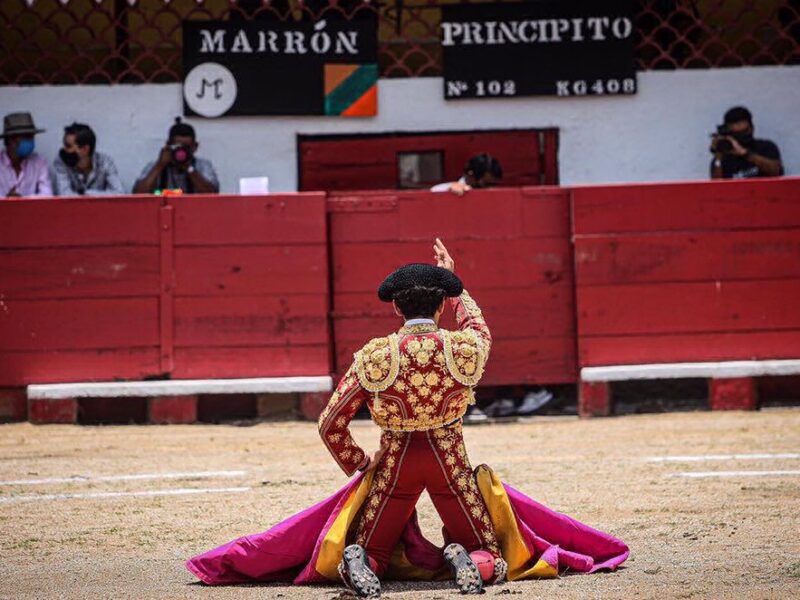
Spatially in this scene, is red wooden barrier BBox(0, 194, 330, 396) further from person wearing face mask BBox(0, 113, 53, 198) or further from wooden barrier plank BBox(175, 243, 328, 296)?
person wearing face mask BBox(0, 113, 53, 198)

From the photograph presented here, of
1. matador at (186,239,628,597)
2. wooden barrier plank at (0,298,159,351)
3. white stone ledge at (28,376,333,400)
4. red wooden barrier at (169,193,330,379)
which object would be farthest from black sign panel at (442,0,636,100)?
matador at (186,239,628,597)

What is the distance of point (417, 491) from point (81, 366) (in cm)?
460

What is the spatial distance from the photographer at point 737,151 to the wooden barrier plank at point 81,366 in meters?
3.72

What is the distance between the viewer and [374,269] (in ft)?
28.3

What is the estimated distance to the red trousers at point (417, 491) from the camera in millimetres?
4203

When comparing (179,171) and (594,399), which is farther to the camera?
(179,171)

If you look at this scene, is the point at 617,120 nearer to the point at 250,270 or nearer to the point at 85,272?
the point at 250,270

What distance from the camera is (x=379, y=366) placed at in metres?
4.18

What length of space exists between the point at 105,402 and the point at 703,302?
356cm

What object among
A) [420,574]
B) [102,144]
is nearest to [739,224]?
[102,144]

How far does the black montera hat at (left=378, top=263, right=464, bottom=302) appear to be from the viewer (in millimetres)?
4180

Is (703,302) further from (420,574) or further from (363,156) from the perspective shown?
(420,574)

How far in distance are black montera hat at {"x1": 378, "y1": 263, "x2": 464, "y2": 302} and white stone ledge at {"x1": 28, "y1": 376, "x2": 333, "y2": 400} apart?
425 centimetres

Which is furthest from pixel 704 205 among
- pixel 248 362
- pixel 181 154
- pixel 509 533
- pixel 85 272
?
pixel 509 533
